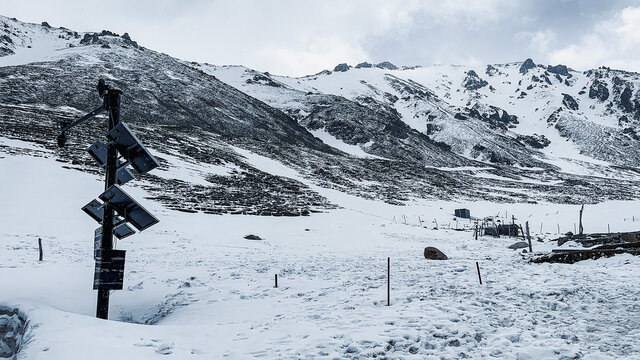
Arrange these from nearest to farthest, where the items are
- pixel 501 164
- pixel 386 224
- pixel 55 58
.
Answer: pixel 386 224, pixel 55 58, pixel 501 164

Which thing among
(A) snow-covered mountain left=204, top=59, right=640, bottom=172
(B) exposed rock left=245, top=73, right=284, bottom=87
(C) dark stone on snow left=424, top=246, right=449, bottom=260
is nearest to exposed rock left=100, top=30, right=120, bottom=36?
(A) snow-covered mountain left=204, top=59, right=640, bottom=172

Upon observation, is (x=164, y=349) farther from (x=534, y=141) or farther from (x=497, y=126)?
(x=497, y=126)

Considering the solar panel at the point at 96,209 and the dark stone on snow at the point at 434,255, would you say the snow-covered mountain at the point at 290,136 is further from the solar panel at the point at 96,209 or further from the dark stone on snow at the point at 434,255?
the solar panel at the point at 96,209

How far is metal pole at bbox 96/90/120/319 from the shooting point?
6.90 meters

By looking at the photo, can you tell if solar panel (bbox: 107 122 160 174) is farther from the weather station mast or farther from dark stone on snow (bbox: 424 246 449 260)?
dark stone on snow (bbox: 424 246 449 260)

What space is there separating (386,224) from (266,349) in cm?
3396

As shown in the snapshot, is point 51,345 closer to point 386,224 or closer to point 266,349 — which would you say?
point 266,349

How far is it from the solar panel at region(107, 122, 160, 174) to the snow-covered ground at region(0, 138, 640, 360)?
2.94 meters

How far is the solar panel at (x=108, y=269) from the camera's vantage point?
655cm

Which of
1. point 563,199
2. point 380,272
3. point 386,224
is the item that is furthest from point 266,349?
point 563,199

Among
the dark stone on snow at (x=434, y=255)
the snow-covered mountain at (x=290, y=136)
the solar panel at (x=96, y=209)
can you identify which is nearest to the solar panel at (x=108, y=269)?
the solar panel at (x=96, y=209)

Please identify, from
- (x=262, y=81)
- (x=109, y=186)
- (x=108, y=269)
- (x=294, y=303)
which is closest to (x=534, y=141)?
(x=262, y=81)

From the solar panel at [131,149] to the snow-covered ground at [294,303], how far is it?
2.94m

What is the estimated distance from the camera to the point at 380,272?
48.3 feet
